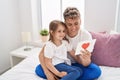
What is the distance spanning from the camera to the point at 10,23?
94.0 inches

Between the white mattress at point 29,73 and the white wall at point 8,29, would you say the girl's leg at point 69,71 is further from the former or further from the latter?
the white wall at point 8,29

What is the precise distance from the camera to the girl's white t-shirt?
1434 mm

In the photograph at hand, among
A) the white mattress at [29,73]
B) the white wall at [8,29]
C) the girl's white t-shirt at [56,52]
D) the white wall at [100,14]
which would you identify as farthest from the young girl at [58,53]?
the white wall at [8,29]

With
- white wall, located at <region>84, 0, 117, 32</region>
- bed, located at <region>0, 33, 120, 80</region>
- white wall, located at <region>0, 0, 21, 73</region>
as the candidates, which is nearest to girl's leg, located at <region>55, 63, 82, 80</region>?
bed, located at <region>0, 33, 120, 80</region>

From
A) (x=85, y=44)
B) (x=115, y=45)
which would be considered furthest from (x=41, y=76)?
(x=115, y=45)

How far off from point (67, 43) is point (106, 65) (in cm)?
47

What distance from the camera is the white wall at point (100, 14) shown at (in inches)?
75.4

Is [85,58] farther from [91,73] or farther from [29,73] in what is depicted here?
[29,73]

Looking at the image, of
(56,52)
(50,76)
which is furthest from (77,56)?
(50,76)

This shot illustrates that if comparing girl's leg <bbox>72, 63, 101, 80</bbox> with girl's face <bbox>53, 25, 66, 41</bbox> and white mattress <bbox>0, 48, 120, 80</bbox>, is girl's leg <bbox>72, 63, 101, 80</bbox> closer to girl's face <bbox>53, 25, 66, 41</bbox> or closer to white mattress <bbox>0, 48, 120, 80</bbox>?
white mattress <bbox>0, 48, 120, 80</bbox>

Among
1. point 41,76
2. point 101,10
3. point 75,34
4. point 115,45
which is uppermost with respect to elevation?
point 101,10

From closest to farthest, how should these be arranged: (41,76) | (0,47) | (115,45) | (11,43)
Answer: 1. (41,76)
2. (115,45)
3. (0,47)
4. (11,43)

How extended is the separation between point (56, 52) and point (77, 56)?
0.21 m

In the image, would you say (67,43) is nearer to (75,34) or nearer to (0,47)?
(75,34)
